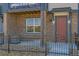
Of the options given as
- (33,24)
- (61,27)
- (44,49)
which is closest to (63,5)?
(61,27)

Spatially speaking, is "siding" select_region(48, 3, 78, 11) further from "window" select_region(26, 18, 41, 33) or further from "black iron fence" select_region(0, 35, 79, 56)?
"black iron fence" select_region(0, 35, 79, 56)

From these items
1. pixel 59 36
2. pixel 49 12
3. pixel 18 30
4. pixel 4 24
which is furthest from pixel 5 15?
pixel 59 36

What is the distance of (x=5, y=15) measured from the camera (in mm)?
12977

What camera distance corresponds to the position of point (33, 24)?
45.8 ft

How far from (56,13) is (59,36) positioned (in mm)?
1599

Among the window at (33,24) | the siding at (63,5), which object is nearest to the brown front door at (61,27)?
the siding at (63,5)

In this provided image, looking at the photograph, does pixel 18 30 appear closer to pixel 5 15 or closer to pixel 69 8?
pixel 5 15

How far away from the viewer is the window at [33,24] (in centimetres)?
1381

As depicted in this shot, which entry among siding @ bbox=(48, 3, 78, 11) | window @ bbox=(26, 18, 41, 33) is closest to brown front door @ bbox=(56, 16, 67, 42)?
siding @ bbox=(48, 3, 78, 11)

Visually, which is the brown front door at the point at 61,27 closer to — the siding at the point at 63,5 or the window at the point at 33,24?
the siding at the point at 63,5

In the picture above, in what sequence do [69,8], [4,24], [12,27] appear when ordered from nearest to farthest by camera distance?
[69,8], [4,24], [12,27]

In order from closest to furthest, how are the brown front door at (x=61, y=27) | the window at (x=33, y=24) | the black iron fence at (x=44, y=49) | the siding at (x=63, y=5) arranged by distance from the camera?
the black iron fence at (x=44, y=49), the siding at (x=63, y=5), the brown front door at (x=61, y=27), the window at (x=33, y=24)

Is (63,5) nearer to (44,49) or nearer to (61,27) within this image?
(61,27)

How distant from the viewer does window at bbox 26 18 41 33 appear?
13.8 meters
